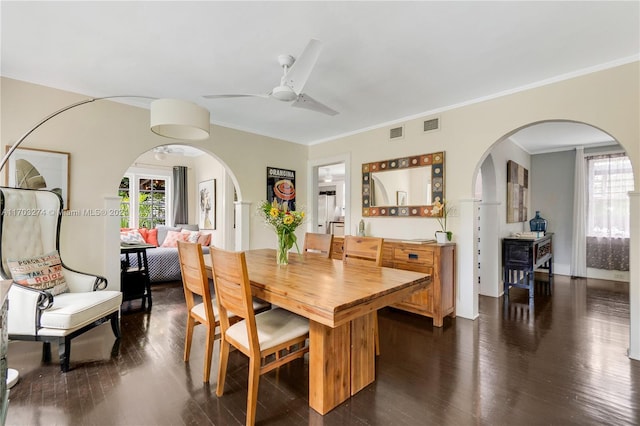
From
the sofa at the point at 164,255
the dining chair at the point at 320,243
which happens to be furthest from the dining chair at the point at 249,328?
the sofa at the point at 164,255

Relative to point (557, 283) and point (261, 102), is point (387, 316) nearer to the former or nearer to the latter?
point (261, 102)

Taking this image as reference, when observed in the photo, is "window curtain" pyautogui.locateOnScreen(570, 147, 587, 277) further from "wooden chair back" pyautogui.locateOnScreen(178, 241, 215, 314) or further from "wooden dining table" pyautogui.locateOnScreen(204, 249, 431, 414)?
"wooden chair back" pyautogui.locateOnScreen(178, 241, 215, 314)

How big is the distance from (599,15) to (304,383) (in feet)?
10.6

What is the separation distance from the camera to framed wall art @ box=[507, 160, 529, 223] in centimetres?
488

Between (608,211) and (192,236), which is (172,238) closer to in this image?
(192,236)

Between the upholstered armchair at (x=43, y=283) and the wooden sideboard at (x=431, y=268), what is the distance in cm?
233

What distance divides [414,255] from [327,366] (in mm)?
1987

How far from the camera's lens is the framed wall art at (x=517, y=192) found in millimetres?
4875

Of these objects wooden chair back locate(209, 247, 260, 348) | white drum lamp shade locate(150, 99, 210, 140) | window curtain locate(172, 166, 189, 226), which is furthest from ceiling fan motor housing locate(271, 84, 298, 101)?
window curtain locate(172, 166, 189, 226)

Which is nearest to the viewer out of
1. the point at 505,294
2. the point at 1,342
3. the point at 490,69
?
the point at 1,342

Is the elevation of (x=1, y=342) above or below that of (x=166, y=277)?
above

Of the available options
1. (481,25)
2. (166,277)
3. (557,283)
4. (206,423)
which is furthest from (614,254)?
(166,277)

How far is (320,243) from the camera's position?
3.16m

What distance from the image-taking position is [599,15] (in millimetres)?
1980
